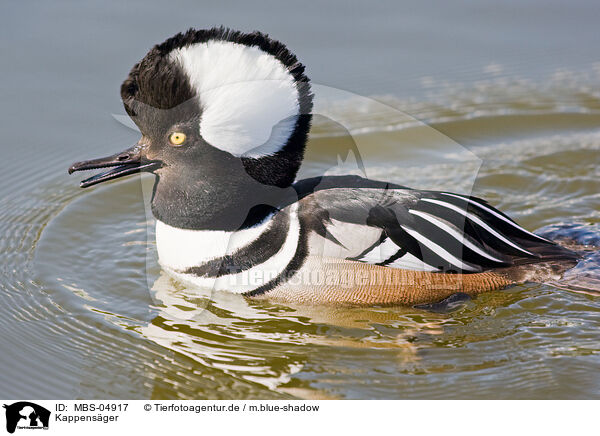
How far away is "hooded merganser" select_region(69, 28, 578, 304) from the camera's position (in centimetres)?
569

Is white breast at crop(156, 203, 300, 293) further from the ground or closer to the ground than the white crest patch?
closer to the ground

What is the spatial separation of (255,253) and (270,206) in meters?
0.38

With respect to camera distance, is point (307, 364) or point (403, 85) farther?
point (403, 85)

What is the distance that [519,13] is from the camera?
1130 centimetres

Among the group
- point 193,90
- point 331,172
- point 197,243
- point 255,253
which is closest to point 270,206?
A: point 255,253

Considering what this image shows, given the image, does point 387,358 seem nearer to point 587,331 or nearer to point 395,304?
point 395,304

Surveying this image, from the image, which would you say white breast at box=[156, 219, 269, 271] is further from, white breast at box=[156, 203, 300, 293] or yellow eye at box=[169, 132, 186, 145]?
yellow eye at box=[169, 132, 186, 145]

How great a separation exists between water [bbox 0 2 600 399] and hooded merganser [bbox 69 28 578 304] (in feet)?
0.86

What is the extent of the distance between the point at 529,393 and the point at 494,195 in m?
3.21

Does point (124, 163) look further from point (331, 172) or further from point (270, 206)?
point (331, 172)

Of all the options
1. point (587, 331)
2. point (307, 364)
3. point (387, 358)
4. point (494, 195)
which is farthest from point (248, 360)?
point (494, 195)

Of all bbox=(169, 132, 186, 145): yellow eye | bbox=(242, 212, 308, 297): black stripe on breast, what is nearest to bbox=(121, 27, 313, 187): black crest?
bbox=(169, 132, 186, 145): yellow eye
